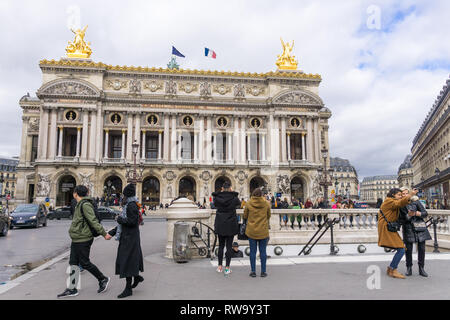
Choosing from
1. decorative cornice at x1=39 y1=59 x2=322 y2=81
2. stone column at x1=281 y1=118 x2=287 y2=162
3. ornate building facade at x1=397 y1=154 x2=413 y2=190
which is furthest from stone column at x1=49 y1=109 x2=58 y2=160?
ornate building facade at x1=397 y1=154 x2=413 y2=190

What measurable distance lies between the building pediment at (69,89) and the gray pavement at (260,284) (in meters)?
40.0

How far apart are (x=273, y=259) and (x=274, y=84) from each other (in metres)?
42.3

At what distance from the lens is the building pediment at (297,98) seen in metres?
48.2

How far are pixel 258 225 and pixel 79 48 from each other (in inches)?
1888

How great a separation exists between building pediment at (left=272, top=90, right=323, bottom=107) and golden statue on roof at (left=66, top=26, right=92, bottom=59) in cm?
2670

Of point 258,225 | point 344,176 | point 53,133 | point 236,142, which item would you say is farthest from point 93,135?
point 344,176

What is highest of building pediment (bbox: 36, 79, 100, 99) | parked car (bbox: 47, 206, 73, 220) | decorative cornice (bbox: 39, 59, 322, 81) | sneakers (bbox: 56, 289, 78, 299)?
decorative cornice (bbox: 39, 59, 322, 81)

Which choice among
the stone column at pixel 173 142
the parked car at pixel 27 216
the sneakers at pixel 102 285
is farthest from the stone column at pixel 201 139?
the sneakers at pixel 102 285

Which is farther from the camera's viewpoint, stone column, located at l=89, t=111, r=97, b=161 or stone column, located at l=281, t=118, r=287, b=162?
stone column, located at l=281, t=118, r=287, b=162

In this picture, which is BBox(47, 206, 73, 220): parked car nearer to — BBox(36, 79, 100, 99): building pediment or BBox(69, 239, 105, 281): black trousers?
BBox(36, 79, 100, 99): building pediment

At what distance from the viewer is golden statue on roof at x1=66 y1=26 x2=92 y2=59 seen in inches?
1833

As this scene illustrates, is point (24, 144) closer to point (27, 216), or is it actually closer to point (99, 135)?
point (99, 135)

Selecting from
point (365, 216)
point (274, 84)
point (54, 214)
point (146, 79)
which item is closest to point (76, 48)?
point (146, 79)

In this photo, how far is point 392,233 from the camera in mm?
6742
